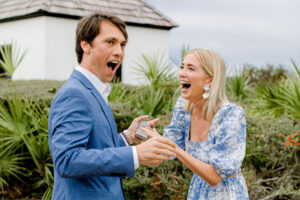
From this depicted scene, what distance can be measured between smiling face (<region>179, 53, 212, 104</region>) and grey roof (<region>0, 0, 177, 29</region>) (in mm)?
9546

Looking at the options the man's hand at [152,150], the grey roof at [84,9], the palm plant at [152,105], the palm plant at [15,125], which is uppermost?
the grey roof at [84,9]

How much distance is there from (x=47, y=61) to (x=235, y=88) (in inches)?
251

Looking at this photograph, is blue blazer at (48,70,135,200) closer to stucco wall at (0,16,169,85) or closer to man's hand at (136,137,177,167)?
man's hand at (136,137,177,167)

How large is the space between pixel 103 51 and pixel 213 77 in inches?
40.7

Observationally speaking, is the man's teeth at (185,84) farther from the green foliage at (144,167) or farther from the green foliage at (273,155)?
the green foliage at (273,155)

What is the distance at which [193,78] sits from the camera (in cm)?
285

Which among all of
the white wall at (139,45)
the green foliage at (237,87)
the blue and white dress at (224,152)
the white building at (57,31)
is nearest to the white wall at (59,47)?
the white building at (57,31)

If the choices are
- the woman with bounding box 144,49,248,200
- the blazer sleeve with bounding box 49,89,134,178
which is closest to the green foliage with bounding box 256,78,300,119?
the woman with bounding box 144,49,248,200

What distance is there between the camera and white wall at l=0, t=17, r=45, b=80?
39.8 ft

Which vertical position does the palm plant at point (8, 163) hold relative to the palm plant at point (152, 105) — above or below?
below

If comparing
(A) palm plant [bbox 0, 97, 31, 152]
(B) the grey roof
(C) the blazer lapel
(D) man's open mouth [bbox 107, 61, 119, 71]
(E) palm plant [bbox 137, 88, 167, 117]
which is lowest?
(A) palm plant [bbox 0, 97, 31, 152]

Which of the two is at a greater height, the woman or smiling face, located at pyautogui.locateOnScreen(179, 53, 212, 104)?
smiling face, located at pyautogui.locateOnScreen(179, 53, 212, 104)

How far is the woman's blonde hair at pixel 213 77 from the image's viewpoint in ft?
9.12

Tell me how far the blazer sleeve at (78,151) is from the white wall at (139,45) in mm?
11508
